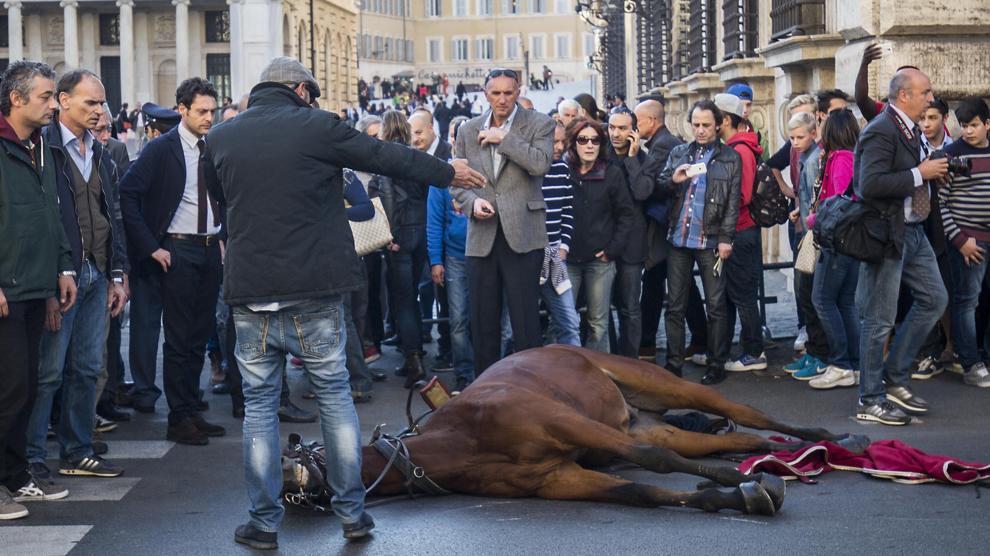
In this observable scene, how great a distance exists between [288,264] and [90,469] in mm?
2257

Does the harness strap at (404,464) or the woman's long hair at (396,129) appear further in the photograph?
the woman's long hair at (396,129)

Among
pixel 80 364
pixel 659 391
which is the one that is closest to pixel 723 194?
pixel 659 391

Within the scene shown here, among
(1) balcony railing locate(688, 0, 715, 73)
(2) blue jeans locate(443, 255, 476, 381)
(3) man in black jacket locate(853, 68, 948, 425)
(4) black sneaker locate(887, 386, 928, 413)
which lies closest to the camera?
(3) man in black jacket locate(853, 68, 948, 425)

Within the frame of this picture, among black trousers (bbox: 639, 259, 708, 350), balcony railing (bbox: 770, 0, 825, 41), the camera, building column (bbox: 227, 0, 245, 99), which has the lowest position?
black trousers (bbox: 639, 259, 708, 350)

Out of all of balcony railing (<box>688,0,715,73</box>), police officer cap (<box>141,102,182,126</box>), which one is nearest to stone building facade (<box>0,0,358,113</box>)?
balcony railing (<box>688,0,715,73</box>)

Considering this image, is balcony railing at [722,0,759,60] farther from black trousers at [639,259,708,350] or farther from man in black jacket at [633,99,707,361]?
black trousers at [639,259,708,350]

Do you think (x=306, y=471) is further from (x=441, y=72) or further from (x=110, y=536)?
(x=441, y=72)

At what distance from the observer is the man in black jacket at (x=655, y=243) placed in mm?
10258

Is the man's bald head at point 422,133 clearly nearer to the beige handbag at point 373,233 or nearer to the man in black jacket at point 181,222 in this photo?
the beige handbag at point 373,233

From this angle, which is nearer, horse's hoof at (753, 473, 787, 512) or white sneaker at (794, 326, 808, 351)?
horse's hoof at (753, 473, 787, 512)

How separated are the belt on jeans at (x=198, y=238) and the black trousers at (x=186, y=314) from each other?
0.01 meters

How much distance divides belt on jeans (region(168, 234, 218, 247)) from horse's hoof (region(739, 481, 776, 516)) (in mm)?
3986

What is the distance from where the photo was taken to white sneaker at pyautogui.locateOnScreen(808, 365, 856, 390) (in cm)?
952

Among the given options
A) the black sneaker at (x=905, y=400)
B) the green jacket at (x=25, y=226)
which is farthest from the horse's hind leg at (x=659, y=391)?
the green jacket at (x=25, y=226)
